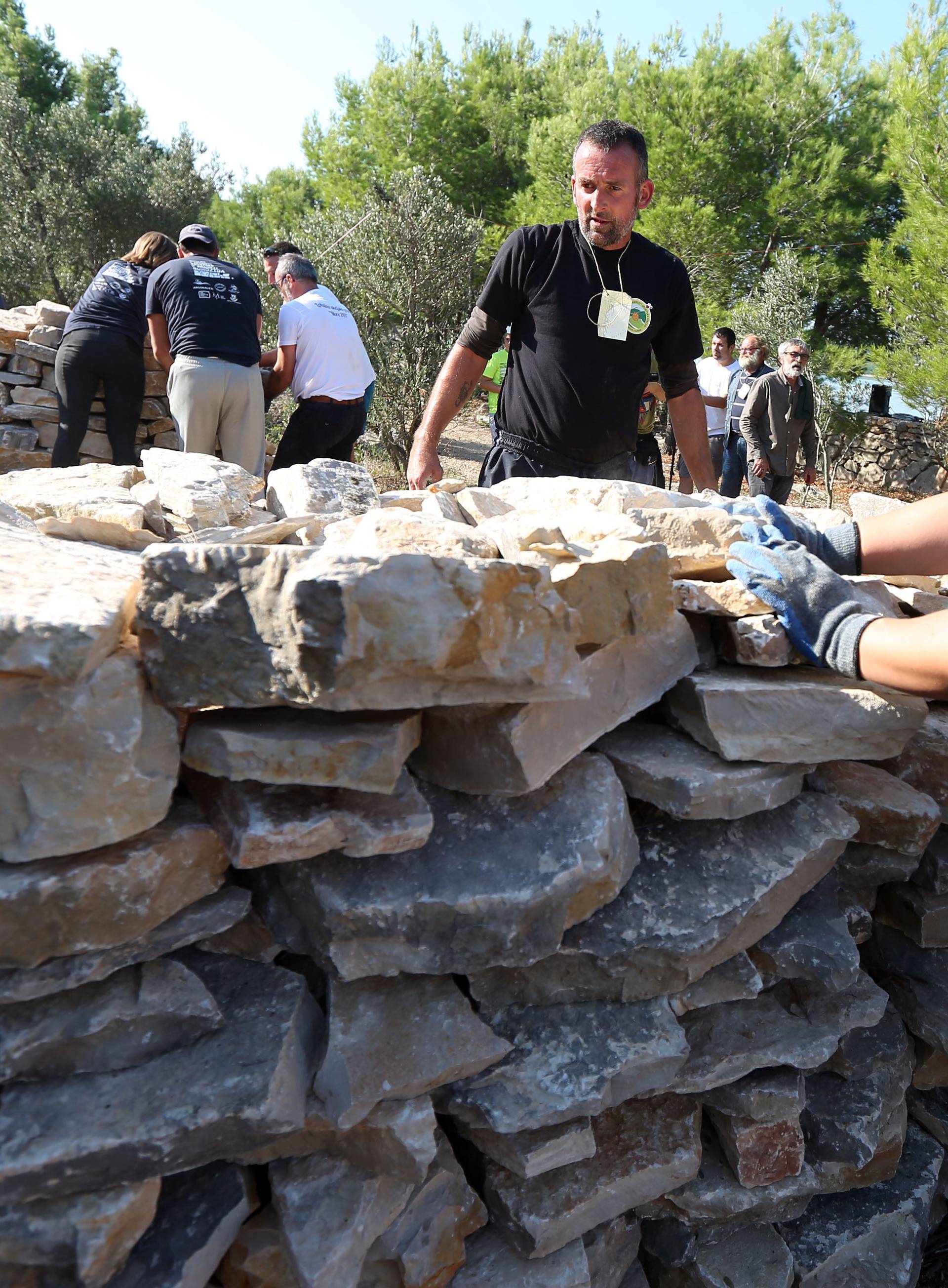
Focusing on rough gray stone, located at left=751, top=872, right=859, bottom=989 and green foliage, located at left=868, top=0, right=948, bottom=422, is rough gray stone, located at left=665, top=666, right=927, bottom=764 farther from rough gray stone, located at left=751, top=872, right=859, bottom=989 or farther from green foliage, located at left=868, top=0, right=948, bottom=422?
green foliage, located at left=868, top=0, right=948, bottom=422

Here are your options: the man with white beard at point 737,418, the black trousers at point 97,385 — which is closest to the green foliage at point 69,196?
the black trousers at point 97,385

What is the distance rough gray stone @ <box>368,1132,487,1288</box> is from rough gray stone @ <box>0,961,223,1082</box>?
0.54 metres

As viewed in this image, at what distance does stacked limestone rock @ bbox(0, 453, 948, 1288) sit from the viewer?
54.1 inches

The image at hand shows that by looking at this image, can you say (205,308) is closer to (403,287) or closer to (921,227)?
(403,287)

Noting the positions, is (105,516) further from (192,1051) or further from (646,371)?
(646,371)

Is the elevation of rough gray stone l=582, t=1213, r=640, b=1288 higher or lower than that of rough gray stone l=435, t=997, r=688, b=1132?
lower

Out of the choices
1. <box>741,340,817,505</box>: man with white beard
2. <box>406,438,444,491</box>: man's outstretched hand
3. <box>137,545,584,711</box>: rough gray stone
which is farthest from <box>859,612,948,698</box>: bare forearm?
<box>741,340,817,505</box>: man with white beard

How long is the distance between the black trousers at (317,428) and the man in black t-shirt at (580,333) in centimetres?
190

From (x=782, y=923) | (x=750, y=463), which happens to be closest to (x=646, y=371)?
(x=782, y=923)

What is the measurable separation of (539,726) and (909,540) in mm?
1320

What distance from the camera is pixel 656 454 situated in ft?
18.5

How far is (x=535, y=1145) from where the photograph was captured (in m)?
1.66

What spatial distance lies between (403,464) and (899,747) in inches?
372

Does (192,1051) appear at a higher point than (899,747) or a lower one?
lower
